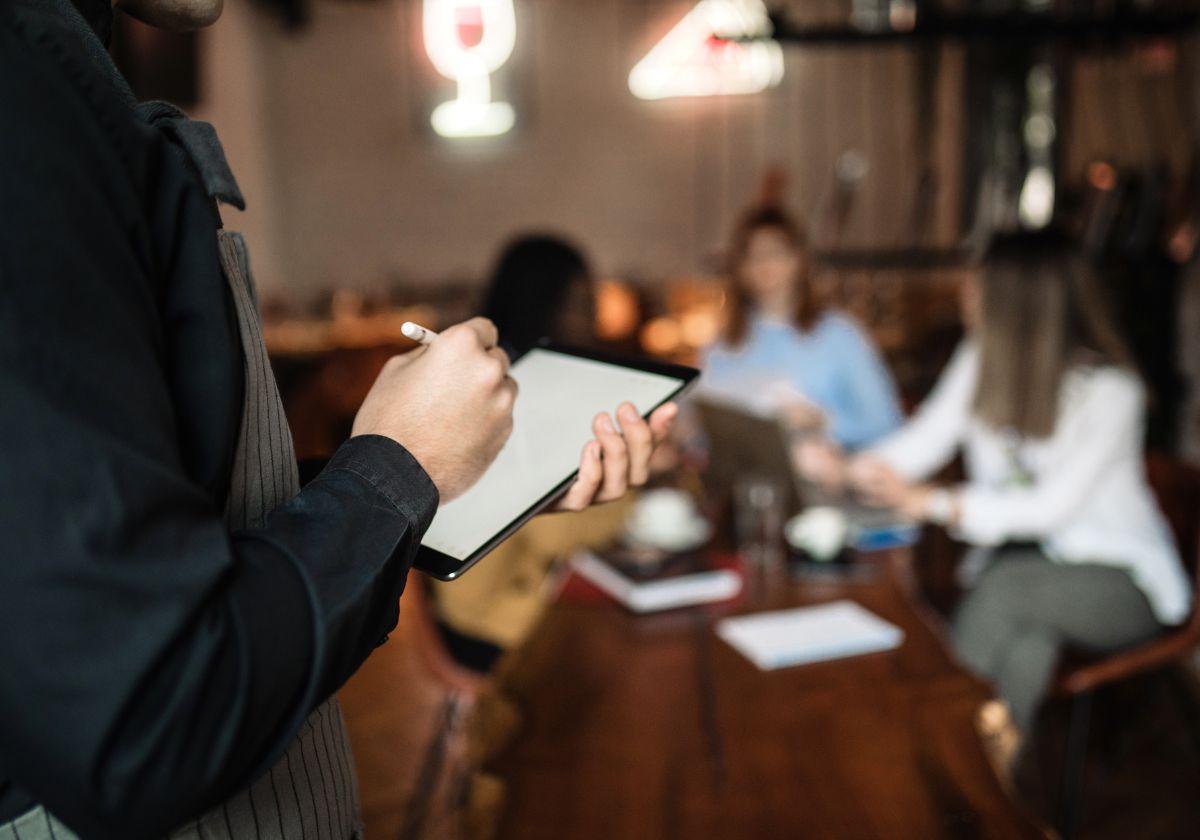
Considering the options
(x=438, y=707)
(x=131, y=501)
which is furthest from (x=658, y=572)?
(x=438, y=707)

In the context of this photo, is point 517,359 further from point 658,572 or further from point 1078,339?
point 1078,339

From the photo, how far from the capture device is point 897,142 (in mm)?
8242

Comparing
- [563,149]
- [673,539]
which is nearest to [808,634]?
[673,539]

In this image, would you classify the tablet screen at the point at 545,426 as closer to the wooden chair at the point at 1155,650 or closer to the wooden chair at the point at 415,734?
the wooden chair at the point at 415,734

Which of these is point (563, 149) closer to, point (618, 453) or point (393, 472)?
point (618, 453)

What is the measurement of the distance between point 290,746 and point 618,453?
351 millimetres

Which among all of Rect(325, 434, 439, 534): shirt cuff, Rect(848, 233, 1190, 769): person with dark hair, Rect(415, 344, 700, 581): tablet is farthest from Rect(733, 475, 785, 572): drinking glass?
Rect(325, 434, 439, 534): shirt cuff

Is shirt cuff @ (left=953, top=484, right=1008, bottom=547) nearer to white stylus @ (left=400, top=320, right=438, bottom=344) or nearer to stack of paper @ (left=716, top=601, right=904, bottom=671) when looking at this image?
stack of paper @ (left=716, top=601, right=904, bottom=671)

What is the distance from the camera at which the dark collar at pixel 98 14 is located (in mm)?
625

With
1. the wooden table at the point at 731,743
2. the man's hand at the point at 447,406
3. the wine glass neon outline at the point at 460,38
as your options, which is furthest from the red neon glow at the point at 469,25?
the man's hand at the point at 447,406

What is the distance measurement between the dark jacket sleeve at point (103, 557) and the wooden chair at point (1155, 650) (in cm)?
199

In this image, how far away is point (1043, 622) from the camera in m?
2.06

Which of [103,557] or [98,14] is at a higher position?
[98,14]

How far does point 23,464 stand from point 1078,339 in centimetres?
240
